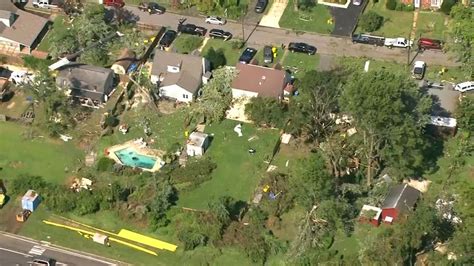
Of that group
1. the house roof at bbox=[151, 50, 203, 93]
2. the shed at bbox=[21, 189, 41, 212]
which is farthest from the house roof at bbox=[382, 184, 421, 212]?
the shed at bbox=[21, 189, 41, 212]

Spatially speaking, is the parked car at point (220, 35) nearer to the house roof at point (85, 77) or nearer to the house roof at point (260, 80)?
the house roof at point (260, 80)

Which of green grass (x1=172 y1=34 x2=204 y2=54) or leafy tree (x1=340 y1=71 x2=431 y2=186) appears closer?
leafy tree (x1=340 y1=71 x2=431 y2=186)

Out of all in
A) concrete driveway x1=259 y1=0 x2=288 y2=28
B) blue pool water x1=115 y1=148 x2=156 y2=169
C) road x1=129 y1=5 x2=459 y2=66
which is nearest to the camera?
blue pool water x1=115 y1=148 x2=156 y2=169

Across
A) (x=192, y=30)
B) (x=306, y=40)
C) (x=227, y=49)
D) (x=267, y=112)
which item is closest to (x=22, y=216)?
(x=267, y=112)

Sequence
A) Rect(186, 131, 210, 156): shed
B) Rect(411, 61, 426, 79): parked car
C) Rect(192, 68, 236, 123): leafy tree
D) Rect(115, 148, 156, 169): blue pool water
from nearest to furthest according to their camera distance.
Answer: Rect(186, 131, 210, 156): shed, Rect(115, 148, 156, 169): blue pool water, Rect(192, 68, 236, 123): leafy tree, Rect(411, 61, 426, 79): parked car

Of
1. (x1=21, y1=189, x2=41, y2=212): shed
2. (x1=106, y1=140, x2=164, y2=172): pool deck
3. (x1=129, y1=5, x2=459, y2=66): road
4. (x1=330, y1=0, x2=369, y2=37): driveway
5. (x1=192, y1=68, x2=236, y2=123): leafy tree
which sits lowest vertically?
(x1=21, y1=189, x2=41, y2=212): shed

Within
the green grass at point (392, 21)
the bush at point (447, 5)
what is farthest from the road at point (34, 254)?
the bush at point (447, 5)

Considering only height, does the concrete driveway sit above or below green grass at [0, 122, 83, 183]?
above

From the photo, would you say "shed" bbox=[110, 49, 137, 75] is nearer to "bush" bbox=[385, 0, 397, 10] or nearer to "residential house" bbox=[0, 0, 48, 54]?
"residential house" bbox=[0, 0, 48, 54]
